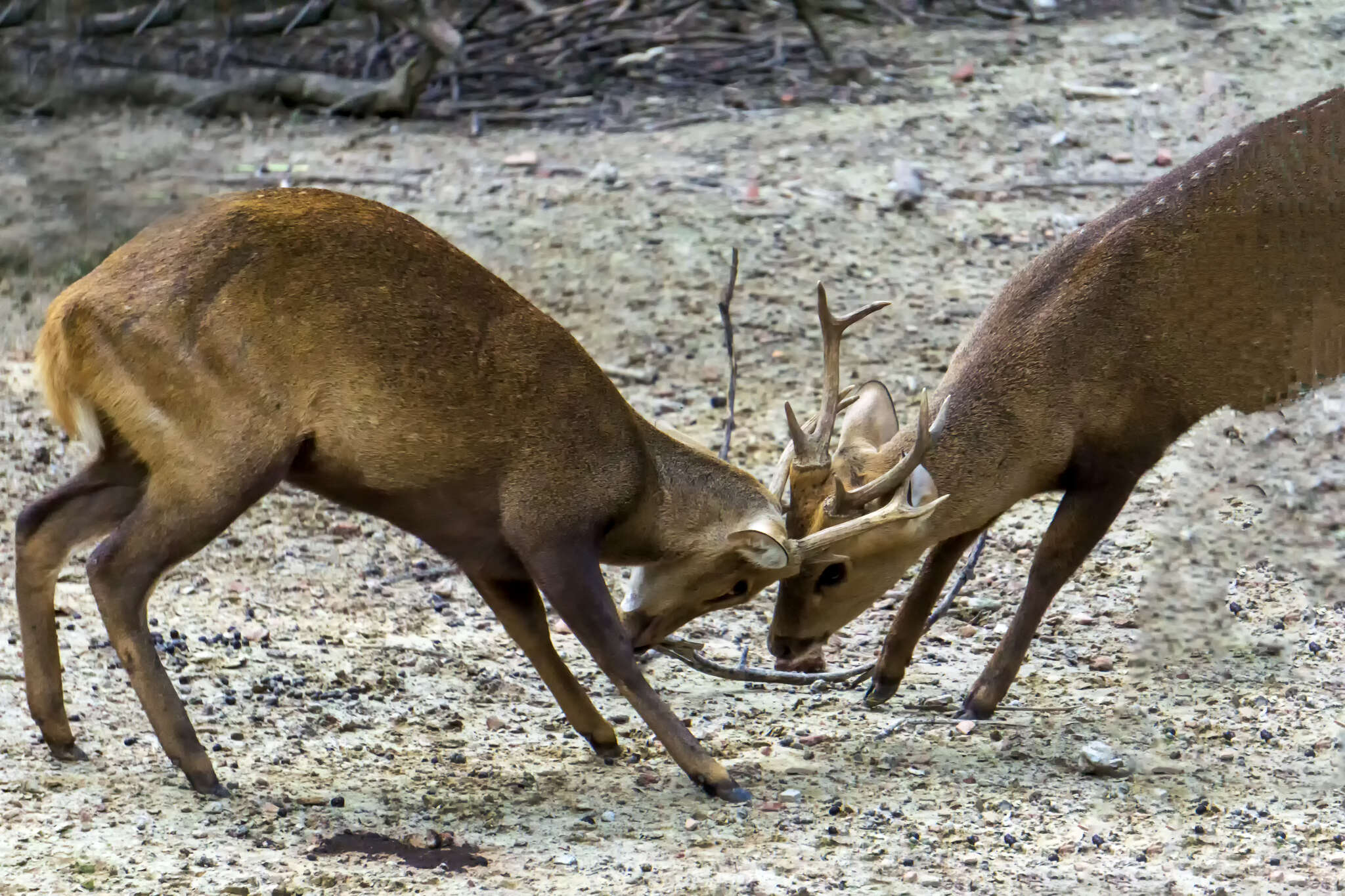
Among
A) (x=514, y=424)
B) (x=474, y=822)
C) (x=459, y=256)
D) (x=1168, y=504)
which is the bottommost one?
(x=1168, y=504)

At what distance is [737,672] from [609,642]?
66cm

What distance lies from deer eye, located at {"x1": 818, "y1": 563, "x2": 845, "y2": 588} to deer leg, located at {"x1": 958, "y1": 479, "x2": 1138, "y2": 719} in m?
0.67

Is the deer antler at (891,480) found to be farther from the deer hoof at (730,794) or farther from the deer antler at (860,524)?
the deer hoof at (730,794)

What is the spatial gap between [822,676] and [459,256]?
75.3 inches

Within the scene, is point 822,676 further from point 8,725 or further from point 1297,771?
point 8,725

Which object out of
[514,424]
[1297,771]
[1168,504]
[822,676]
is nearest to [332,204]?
[514,424]

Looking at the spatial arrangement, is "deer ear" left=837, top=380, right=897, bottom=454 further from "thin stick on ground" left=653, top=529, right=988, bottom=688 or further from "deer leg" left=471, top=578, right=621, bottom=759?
"deer leg" left=471, top=578, right=621, bottom=759

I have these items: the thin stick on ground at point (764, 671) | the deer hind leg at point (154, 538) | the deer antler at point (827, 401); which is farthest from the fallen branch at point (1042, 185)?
the deer hind leg at point (154, 538)

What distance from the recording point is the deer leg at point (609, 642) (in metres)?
5.12

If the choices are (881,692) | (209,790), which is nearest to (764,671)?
(881,692)

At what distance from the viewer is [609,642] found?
5.18m

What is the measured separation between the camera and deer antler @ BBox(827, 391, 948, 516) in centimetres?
543

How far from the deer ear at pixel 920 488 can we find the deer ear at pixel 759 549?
56 cm

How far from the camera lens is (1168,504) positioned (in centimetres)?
754
